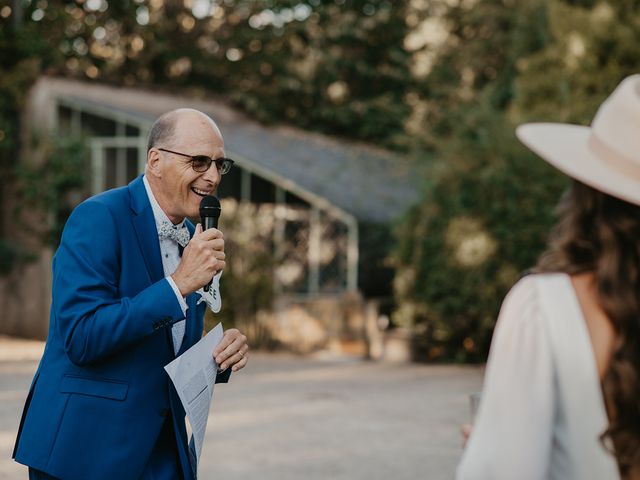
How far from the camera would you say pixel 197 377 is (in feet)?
10.1

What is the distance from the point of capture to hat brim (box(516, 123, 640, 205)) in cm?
180

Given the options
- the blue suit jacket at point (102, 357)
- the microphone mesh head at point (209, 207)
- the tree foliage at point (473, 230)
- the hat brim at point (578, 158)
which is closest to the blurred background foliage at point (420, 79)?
the tree foliage at point (473, 230)

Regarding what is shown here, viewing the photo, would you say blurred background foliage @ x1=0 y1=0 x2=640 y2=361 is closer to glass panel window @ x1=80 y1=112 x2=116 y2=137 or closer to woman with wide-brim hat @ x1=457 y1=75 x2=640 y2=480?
glass panel window @ x1=80 y1=112 x2=116 y2=137

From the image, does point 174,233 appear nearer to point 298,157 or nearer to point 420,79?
point 298,157

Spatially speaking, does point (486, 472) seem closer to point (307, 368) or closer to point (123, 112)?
point (307, 368)

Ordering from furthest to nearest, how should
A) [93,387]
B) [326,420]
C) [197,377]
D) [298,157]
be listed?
[298,157] → [326,420] → [197,377] → [93,387]

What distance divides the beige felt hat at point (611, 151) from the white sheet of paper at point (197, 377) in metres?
1.43

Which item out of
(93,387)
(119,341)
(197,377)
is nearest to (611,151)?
(119,341)

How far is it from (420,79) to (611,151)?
2668cm

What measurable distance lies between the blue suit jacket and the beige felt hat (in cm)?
136

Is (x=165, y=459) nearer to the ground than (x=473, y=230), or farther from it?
nearer to the ground

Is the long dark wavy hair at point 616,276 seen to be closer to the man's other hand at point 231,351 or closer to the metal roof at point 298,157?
the man's other hand at point 231,351

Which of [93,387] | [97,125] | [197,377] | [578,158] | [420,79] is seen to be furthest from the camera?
[420,79]

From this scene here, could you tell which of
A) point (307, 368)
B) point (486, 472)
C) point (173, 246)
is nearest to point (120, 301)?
point (173, 246)
